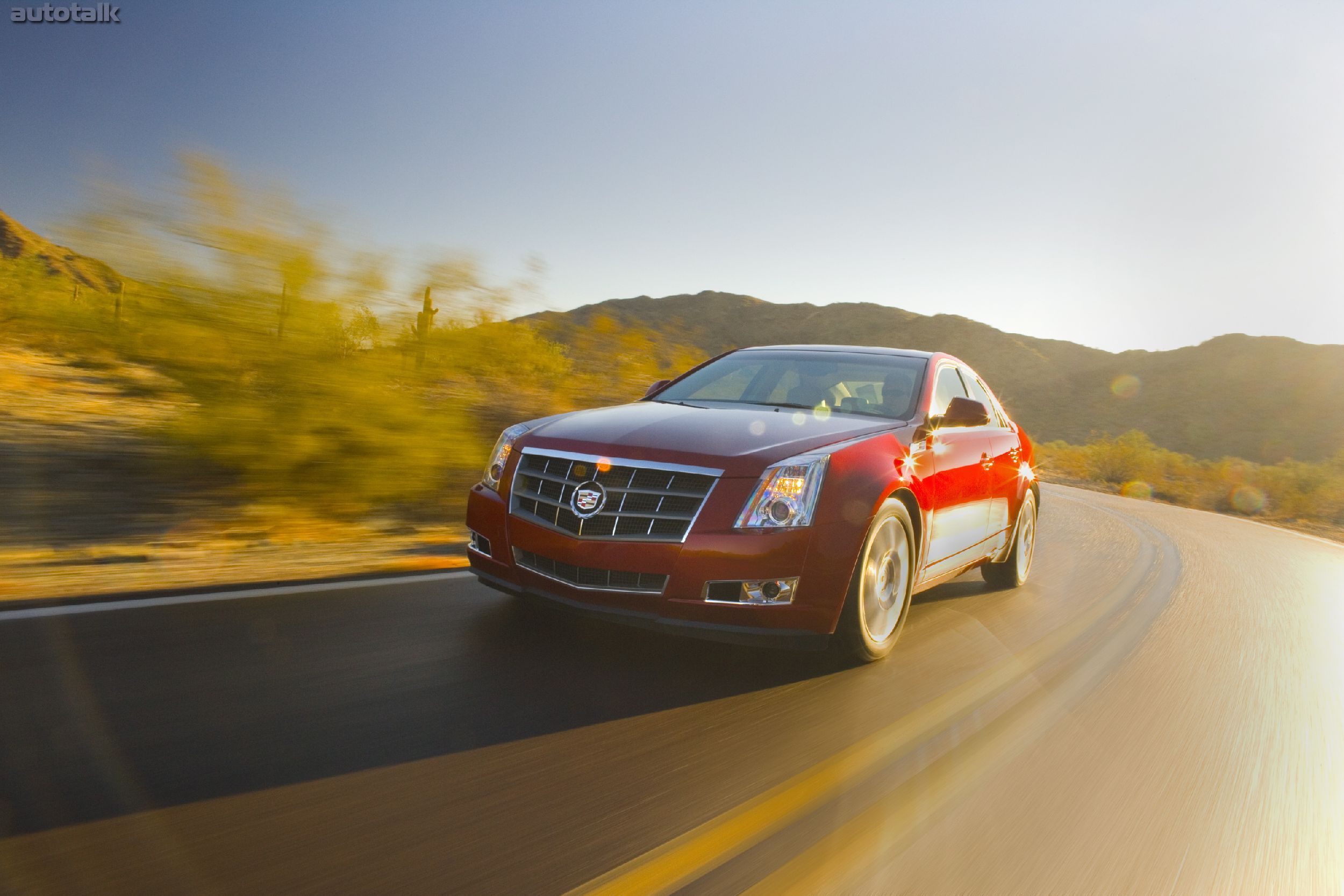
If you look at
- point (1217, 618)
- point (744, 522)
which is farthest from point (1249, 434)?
point (744, 522)

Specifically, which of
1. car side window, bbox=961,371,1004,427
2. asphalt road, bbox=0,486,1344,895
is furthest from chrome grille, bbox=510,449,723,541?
car side window, bbox=961,371,1004,427

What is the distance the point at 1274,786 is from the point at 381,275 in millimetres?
6770

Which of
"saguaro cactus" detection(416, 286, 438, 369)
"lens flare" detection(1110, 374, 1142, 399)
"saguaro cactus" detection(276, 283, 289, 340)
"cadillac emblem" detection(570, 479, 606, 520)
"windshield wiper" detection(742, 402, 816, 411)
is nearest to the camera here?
"cadillac emblem" detection(570, 479, 606, 520)

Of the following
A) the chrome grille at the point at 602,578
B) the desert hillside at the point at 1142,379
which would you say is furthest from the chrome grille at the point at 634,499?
the desert hillside at the point at 1142,379

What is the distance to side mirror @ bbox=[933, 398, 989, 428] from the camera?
5.31 meters

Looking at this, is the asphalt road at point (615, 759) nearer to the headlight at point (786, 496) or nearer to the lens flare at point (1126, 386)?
the headlight at point (786, 496)

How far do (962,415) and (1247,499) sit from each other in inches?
1017

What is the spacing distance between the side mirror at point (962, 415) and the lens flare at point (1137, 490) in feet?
72.5

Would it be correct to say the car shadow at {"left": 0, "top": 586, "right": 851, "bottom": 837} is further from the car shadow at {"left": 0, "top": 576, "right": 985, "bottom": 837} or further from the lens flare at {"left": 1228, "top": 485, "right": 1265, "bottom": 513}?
the lens flare at {"left": 1228, "top": 485, "right": 1265, "bottom": 513}

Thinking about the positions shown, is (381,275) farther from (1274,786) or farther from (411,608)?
(1274,786)

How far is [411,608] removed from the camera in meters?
4.94

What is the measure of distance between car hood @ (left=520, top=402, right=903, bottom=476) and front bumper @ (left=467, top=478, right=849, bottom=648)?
0.18 meters

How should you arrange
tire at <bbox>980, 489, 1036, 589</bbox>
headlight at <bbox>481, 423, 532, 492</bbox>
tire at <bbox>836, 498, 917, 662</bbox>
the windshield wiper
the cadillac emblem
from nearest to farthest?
the cadillac emblem, tire at <bbox>836, 498, 917, 662</bbox>, headlight at <bbox>481, 423, 532, 492</bbox>, the windshield wiper, tire at <bbox>980, 489, 1036, 589</bbox>

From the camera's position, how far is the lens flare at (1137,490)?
2606cm
